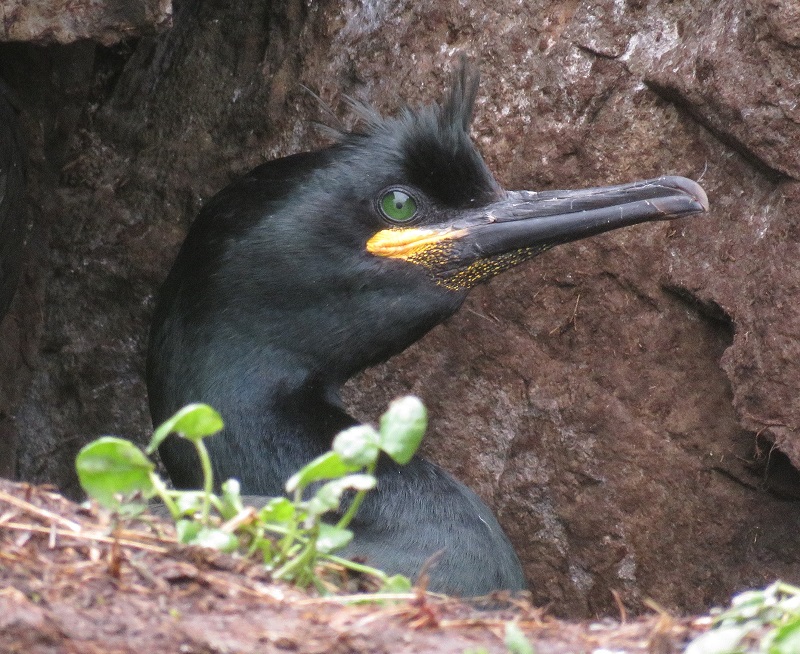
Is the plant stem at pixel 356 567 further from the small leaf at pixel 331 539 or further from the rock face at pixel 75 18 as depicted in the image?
the rock face at pixel 75 18

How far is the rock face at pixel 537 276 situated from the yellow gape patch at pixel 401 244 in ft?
3.02

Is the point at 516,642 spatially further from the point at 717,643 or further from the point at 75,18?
the point at 75,18

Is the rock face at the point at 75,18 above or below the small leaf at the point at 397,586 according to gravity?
above

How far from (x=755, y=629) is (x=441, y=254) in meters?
1.72

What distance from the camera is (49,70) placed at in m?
4.55

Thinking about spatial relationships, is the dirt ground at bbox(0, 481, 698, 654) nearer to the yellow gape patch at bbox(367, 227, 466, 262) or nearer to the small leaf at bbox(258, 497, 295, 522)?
the small leaf at bbox(258, 497, 295, 522)

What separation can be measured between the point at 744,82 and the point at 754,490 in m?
1.45

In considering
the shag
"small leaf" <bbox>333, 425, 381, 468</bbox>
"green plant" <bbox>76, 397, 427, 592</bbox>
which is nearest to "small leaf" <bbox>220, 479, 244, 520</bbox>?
"green plant" <bbox>76, 397, 427, 592</bbox>

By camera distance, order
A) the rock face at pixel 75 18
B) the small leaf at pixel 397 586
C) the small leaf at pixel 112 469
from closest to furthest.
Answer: the small leaf at pixel 112 469
the small leaf at pixel 397 586
the rock face at pixel 75 18

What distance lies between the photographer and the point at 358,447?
241 centimetres

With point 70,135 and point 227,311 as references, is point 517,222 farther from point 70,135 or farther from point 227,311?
point 70,135

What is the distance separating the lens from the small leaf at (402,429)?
241 centimetres

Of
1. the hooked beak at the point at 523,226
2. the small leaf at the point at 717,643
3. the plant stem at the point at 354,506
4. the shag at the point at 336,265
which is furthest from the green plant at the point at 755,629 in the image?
the hooked beak at the point at 523,226

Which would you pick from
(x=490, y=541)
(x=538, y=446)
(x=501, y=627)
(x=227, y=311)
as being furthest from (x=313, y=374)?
(x=501, y=627)
